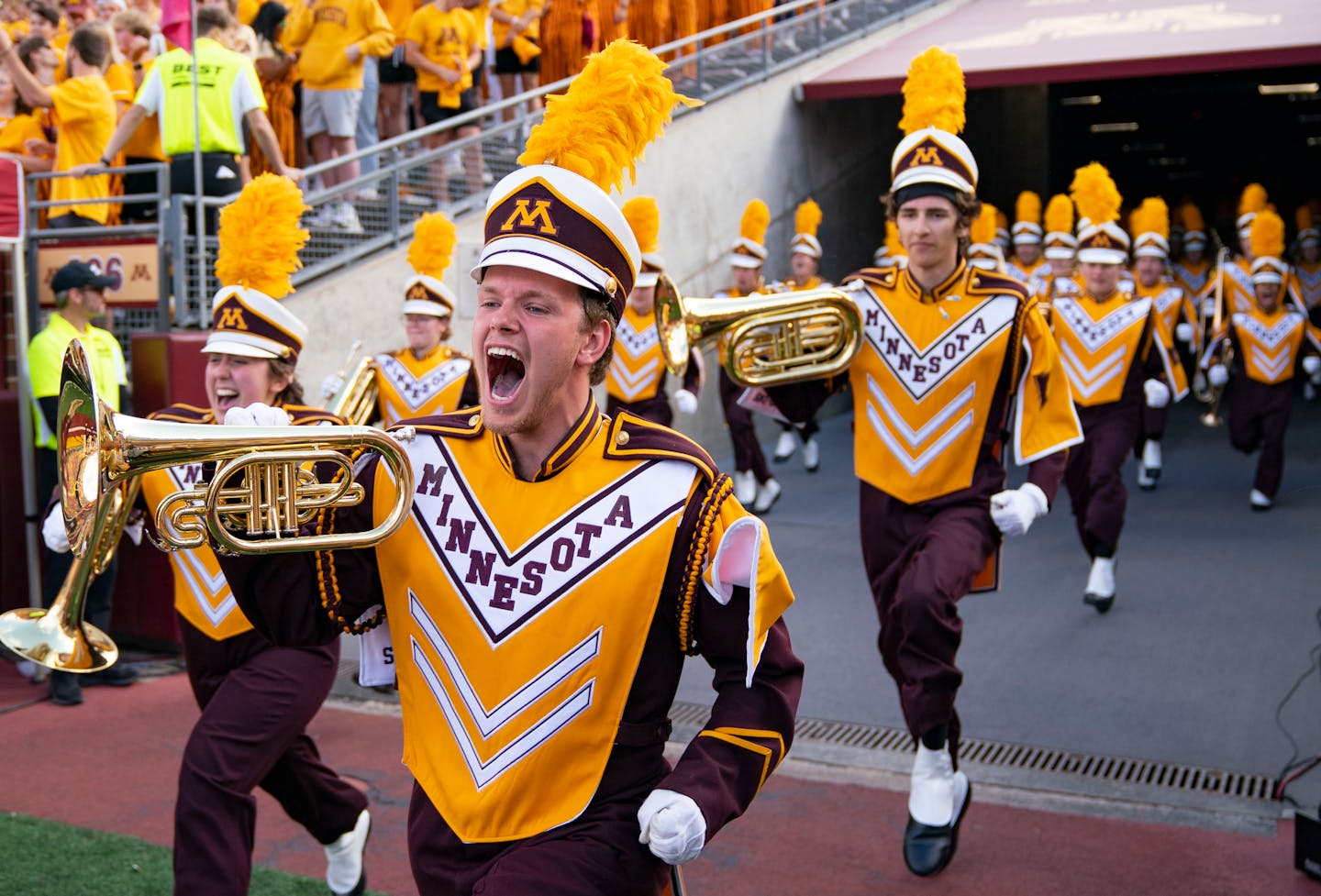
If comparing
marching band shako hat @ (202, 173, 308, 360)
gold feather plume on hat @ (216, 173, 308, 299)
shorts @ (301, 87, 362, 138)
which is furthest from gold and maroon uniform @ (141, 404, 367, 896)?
shorts @ (301, 87, 362, 138)

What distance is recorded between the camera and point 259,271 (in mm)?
4977

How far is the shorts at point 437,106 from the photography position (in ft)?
37.5

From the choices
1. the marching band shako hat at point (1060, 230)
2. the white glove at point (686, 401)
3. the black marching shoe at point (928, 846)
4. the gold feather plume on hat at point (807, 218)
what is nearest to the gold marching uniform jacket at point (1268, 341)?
the marching band shako hat at point (1060, 230)

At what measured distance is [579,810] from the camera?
268 centimetres

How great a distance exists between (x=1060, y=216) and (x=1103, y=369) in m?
4.70

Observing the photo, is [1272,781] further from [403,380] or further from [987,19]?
[987,19]

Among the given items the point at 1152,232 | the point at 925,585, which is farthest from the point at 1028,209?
the point at 925,585

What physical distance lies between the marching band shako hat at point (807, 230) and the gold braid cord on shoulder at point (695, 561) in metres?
11.5

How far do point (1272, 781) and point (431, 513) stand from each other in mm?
4165

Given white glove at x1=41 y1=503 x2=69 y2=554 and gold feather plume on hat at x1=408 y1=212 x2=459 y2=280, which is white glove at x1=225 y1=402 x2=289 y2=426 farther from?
gold feather plume on hat at x1=408 y1=212 x2=459 y2=280

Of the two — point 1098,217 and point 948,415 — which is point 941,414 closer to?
point 948,415

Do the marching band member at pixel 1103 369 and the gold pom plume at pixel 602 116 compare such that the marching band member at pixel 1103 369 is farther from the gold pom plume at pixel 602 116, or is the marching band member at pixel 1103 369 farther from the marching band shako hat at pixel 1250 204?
the gold pom plume at pixel 602 116

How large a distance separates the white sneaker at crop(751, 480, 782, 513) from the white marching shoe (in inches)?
149

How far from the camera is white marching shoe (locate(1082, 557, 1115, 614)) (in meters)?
8.53
